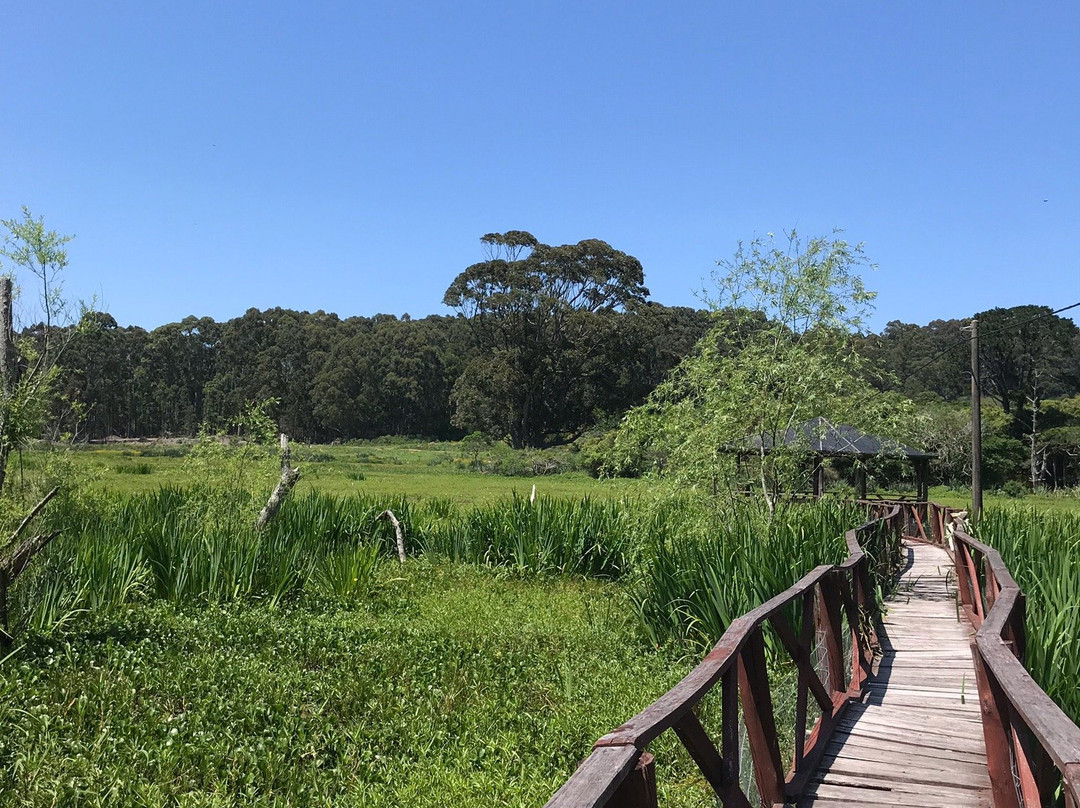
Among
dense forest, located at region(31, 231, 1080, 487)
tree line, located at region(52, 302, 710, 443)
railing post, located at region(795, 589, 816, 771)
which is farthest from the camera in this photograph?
tree line, located at region(52, 302, 710, 443)

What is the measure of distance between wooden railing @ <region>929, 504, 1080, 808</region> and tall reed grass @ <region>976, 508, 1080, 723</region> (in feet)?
1.16

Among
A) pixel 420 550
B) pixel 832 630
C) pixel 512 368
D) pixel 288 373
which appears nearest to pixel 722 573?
pixel 832 630

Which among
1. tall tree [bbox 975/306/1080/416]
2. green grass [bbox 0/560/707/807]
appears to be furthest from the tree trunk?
tall tree [bbox 975/306/1080/416]

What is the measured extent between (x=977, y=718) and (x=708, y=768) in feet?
10.5

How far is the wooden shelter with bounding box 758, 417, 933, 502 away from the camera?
11758mm

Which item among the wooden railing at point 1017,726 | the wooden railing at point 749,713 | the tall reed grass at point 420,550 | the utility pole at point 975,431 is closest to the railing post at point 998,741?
the wooden railing at point 1017,726

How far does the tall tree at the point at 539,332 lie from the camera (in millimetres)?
56281

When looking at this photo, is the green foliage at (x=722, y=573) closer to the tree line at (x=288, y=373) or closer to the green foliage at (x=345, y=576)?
the green foliage at (x=345, y=576)

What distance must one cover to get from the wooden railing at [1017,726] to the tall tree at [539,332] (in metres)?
51.4

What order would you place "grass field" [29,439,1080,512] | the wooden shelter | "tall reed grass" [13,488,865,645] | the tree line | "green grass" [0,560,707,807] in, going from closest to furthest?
"green grass" [0,560,707,807] → "tall reed grass" [13,488,865,645] → the wooden shelter → "grass field" [29,439,1080,512] → the tree line

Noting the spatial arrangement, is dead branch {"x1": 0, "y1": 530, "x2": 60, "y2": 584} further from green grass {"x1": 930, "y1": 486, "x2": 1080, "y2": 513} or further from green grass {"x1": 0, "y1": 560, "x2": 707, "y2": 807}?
green grass {"x1": 930, "y1": 486, "x2": 1080, "y2": 513}

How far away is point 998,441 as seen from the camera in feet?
147

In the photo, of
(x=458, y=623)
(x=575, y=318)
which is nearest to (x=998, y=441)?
(x=575, y=318)

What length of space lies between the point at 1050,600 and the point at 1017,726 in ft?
12.4
